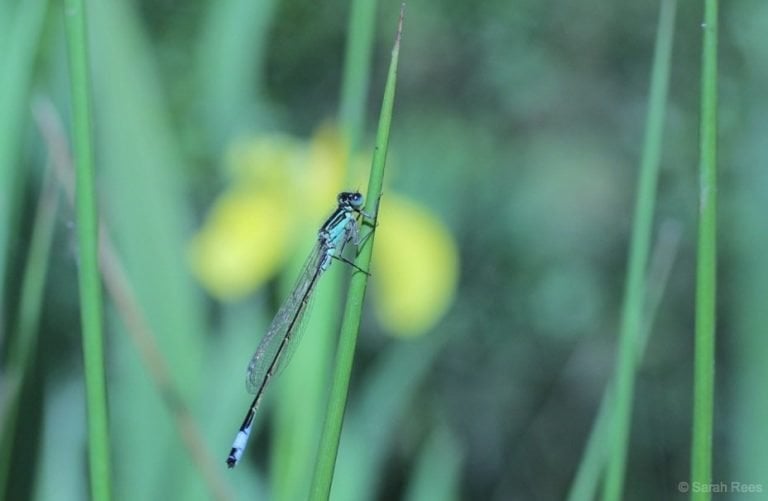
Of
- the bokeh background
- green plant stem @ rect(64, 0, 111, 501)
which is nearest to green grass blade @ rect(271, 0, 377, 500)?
the bokeh background

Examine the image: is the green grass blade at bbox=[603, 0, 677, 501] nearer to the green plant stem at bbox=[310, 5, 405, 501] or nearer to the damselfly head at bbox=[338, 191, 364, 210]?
the green plant stem at bbox=[310, 5, 405, 501]

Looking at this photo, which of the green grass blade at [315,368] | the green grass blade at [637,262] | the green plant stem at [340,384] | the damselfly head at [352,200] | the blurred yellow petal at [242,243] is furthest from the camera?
the blurred yellow petal at [242,243]

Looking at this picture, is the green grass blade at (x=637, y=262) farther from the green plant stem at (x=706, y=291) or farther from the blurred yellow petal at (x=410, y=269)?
the blurred yellow petal at (x=410, y=269)

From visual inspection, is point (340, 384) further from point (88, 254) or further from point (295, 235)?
point (295, 235)

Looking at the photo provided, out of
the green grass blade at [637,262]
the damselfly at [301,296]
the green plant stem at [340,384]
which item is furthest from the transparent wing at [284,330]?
the green plant stem at [340,384]

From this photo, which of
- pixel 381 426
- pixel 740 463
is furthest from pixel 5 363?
pixel 740 463

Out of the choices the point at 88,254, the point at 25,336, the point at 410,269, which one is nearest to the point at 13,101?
the point at 25,336
